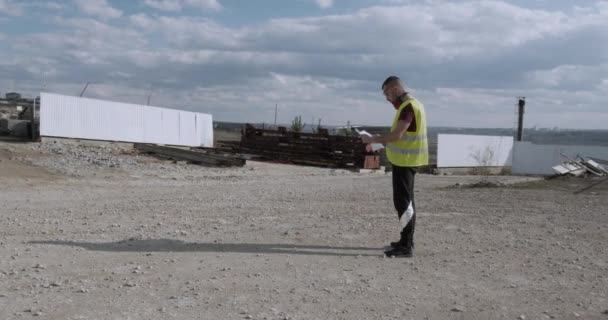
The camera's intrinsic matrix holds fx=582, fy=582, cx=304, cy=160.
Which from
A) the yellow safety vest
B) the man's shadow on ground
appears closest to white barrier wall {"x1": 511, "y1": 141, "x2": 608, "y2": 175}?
the yellow safety vest

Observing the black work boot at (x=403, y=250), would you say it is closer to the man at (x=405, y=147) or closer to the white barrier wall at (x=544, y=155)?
the man at (x=405, y=147)

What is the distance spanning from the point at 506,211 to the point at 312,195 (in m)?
3.73

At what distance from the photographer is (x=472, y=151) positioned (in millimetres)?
34312

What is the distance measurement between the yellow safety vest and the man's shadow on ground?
40.1 inches

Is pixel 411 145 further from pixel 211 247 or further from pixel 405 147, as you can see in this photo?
pixel 211 247

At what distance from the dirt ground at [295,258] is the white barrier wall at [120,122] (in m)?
12.8

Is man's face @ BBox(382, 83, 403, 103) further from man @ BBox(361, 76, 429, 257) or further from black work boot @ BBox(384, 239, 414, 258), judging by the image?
black work boot @ BBox(384, 239, 414, 258)

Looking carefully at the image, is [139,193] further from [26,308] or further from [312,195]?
[26,308]

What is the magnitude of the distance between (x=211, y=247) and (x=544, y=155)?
103ft

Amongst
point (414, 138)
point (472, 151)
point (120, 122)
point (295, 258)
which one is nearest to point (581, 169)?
point (472, 151)

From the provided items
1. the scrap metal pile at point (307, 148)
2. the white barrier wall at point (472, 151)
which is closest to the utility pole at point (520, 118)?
the white barrier wall at point (472, 151)

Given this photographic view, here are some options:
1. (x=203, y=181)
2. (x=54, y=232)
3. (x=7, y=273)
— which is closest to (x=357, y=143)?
(x=203, y=181)

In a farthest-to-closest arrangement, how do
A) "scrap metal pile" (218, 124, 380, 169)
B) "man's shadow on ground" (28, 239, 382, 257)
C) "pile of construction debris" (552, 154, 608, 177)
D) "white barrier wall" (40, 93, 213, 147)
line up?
"scrap metal pile" (218, 124, 380, 169) → "white barrier wall" (40, 93, 213, 147) → "pile of construction debris" (552, 154, 608, 177) → "man's shadow on ground" (28, 239, 382, 257)

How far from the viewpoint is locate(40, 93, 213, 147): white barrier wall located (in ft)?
74.7
